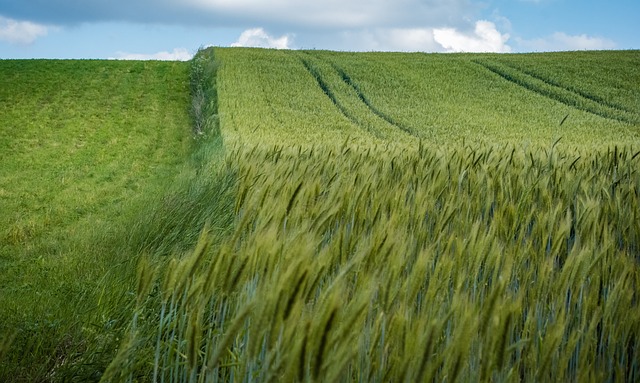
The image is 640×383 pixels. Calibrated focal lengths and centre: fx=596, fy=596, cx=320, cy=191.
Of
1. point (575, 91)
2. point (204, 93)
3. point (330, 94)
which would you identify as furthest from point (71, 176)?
point (575, 91)

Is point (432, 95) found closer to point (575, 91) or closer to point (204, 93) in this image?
point (575, 91)

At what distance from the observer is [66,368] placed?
219cm

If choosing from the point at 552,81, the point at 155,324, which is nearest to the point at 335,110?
the point at 552,81

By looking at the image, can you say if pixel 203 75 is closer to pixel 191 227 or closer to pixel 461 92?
pixel 461 92

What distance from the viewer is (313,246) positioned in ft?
5.43

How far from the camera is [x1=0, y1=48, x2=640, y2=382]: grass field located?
4.94 feet

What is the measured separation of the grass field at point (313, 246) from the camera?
1.51 metres

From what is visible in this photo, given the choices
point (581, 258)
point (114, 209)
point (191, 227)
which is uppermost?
point (581, 258)

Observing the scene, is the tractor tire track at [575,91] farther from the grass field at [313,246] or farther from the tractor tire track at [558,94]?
the grass field at [313,246]

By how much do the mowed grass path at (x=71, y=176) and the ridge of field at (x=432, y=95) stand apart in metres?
2.46

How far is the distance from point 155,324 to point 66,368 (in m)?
0.42

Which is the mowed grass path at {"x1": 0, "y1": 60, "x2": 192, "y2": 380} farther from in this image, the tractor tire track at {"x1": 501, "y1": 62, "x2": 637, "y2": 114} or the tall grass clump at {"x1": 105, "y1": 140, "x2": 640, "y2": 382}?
the tractor tire track at {"x1": 501, "y1": 62, "x2": 637, "y2": 114}

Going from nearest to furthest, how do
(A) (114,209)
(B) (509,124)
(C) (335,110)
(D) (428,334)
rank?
(D) (428,334), (A) (114,209), (B) (509,124), (C) (335,110)

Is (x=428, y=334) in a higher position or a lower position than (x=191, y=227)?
higher
